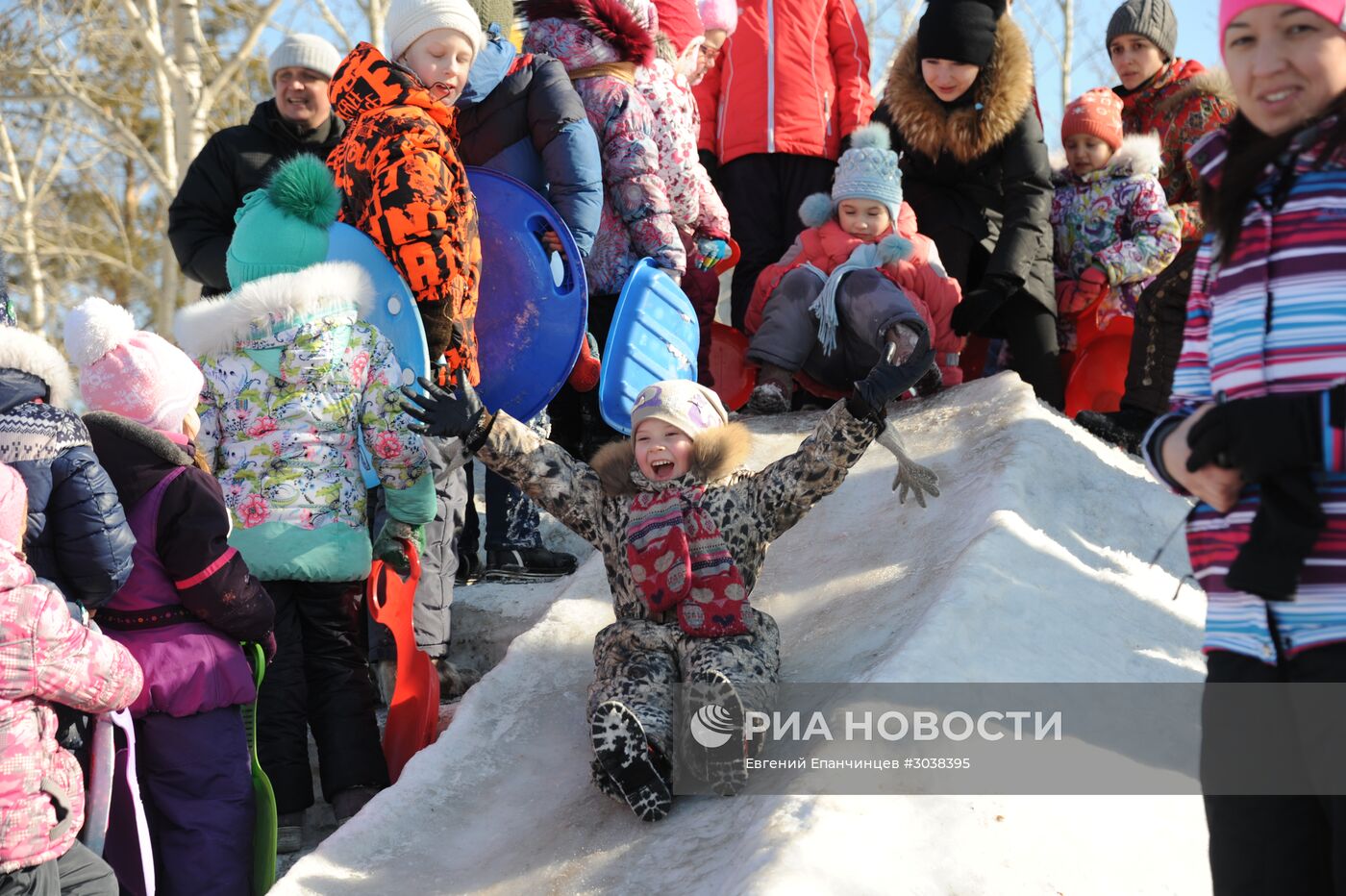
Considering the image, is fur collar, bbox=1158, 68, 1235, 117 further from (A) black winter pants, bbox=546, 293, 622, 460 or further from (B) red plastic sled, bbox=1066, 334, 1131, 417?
(A) black winter pants, bbox=546, 293, 622, 460

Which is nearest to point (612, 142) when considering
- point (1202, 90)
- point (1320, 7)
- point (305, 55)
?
point (305, 55)

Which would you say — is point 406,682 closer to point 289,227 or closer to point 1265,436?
point 289,227

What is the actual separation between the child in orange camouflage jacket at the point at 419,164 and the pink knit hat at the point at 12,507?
5.29ft

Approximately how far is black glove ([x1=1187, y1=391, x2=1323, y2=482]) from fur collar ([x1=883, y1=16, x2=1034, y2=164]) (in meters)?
3.95

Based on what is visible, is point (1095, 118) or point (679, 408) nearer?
point (679, 408)

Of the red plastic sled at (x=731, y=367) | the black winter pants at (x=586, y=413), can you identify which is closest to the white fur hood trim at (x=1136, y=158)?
the red plastic sled at (x=731, y=367)

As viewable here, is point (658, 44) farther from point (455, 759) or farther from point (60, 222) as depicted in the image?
point (60, 222)

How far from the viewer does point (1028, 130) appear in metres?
5.63

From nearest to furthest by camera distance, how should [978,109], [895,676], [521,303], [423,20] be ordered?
[895,676]
[423,20]
[521,303]
[978,109]

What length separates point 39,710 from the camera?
281 cm

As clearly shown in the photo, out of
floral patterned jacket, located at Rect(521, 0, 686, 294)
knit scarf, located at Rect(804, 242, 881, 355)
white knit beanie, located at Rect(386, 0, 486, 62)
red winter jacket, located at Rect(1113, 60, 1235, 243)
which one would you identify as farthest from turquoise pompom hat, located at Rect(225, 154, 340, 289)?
red winter jacket, located at Rect(1113, 60, 1235, 243)

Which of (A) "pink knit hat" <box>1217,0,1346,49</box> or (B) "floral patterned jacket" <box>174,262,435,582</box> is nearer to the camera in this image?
(A) "pink knit hat" <box>1217,0,1346,49</box>

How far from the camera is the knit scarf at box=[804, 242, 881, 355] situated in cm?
549

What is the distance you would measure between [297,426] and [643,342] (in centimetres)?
155
